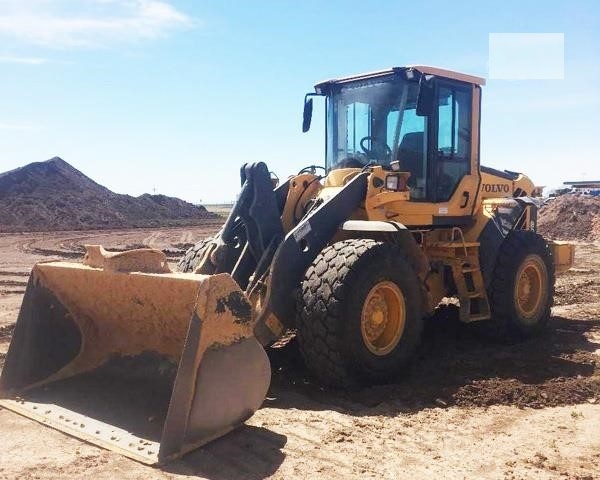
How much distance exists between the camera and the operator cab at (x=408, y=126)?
21.5 feet

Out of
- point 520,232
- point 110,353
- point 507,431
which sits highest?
point 520,232

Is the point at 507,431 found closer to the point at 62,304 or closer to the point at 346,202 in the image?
the point at 346,202

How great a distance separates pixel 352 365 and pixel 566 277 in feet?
31.4

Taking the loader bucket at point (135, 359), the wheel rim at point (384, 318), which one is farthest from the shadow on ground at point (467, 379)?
the loader bucket at point (135, 359)

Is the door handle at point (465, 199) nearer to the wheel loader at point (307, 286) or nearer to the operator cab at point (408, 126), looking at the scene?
the wheel loader at point (307, 286)

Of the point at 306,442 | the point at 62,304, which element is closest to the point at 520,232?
the point at 306,442

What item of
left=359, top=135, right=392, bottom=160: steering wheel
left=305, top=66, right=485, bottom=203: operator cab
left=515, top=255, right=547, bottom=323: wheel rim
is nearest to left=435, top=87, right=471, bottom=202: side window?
left=305, top=66, right=485, bottom=203: operator cab

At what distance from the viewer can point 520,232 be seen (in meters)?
7.48

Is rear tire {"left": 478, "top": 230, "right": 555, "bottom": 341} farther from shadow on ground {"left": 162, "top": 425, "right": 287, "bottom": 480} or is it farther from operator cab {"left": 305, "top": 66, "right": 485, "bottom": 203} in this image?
shadow on ground {"left": 162, "top": 425, "right": 287, "bottom": 480}

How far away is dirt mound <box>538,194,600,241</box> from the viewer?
79.6ft

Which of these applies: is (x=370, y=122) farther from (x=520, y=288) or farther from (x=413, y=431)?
(x=413, y=431)

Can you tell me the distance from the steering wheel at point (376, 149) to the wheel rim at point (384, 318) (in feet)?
5.32

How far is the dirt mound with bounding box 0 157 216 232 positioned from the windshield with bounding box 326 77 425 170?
23.6 metres

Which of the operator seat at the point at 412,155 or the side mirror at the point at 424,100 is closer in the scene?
the side mirror at the point at 424,100
